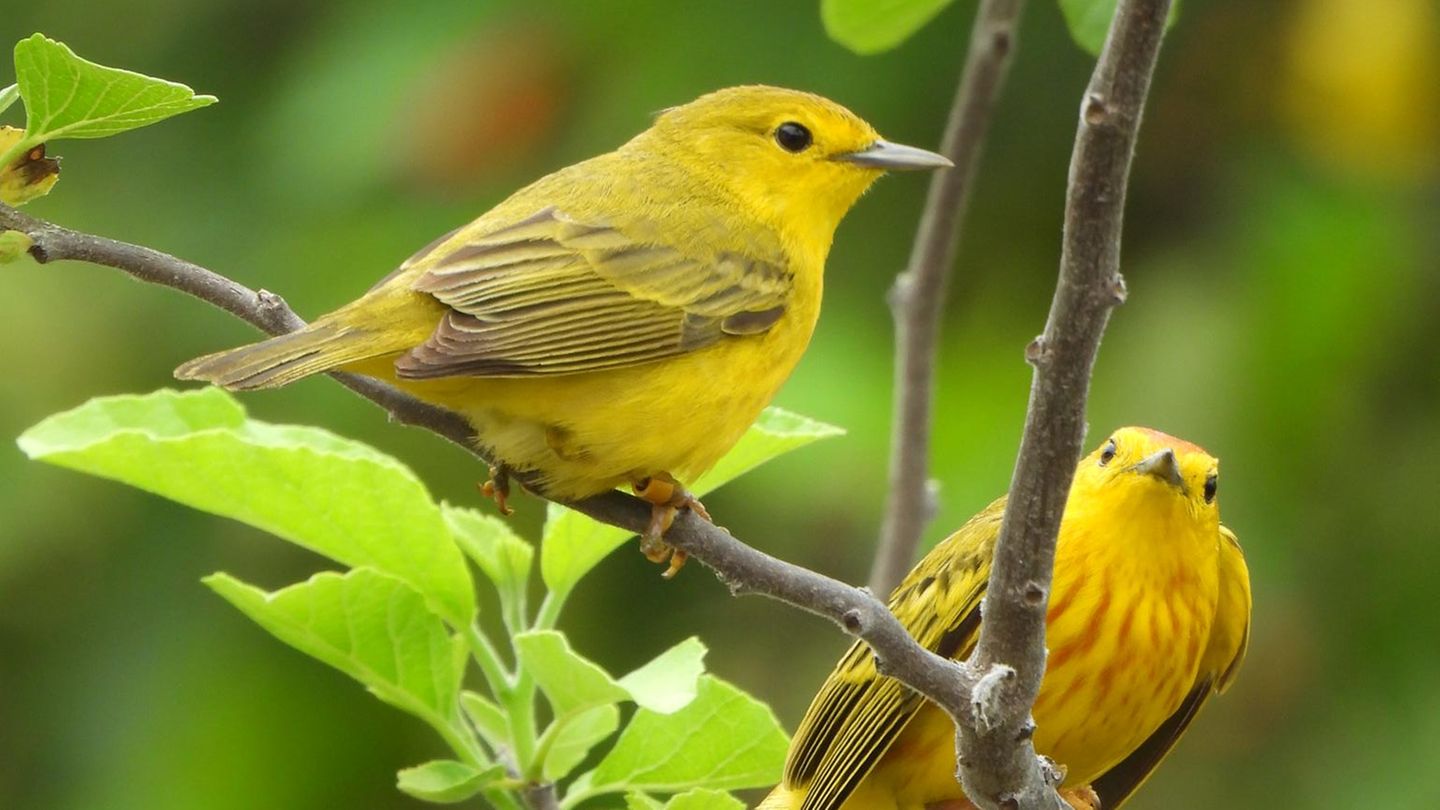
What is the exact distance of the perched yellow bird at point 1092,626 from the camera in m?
3.33

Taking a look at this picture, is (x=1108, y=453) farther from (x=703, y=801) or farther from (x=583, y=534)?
(x=703, y=801)

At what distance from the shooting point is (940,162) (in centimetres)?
356

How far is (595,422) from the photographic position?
122 inches

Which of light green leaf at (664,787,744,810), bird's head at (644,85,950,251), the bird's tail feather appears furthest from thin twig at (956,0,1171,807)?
bird's head at (644,85,950,251)

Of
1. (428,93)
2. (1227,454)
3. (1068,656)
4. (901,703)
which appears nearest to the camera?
(901,703)

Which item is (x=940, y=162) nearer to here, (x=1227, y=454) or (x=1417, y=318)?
(x=1227, y=454)

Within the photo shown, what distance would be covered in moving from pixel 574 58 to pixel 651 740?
11.5 feet

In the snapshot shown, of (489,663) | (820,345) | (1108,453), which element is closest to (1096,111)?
(489,663)

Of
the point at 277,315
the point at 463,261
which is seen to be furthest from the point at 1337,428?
the point at 277,315

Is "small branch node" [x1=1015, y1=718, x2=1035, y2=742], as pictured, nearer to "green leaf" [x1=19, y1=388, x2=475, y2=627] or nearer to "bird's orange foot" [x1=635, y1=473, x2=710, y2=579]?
Result: "bird's orange foot" [x1=635, y1=473, x2=710, y2=579]

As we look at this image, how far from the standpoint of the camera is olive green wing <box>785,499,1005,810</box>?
3.19 meters

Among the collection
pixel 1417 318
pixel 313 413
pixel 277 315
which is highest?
pixel 277 315

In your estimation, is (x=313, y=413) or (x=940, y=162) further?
(x=313, y=413)

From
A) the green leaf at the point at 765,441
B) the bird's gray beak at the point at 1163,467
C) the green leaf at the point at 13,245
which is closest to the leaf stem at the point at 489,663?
the green leaf at the point at 765,441
